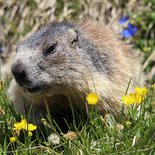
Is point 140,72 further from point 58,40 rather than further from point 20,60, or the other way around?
point 20,60

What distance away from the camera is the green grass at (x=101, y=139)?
3.98m

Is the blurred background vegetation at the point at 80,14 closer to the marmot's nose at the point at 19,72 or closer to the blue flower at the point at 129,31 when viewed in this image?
the blue flower at the point at 129,31

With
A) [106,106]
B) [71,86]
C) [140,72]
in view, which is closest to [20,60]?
[71,86]

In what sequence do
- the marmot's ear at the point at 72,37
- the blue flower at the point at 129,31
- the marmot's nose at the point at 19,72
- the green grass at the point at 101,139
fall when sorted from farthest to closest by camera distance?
the blue flower at the point at 129,31, the marmot's ear at the point at 72,37, the marmot's nose at the point at 19,72, the green grass at the point at 101,139

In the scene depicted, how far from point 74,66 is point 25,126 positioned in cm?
91

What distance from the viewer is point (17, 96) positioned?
5051 mm

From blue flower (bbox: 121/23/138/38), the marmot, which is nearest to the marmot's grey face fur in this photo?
the marmot

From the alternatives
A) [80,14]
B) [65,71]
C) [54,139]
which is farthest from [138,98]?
[80,14]

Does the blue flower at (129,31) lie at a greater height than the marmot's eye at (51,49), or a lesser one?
lesser

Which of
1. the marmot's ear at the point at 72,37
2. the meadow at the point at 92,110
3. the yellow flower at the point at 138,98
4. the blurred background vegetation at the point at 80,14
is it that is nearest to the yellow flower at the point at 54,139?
the meadow at the point at 92,110

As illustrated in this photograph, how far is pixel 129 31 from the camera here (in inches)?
302

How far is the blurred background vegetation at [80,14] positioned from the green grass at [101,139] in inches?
128

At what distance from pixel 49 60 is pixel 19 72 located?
40 centimetres

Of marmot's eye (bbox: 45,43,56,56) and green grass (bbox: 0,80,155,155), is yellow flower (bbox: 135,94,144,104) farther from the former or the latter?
marmot's eye (bbox: 45,43,56,56)
